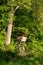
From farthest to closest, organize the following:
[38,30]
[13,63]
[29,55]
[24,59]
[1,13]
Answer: [38,30], [1,13], [29,55], [24,59], [13,63]

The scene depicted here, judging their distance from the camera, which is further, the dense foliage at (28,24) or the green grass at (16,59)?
the dense foliage at (28,24)

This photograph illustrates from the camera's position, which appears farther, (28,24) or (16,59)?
(28,24)

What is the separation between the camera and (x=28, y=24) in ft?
66.4

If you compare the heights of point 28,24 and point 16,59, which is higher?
point 28,24

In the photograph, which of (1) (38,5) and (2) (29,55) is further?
(1) (38,5)

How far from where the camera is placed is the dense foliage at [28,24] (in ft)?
60.7

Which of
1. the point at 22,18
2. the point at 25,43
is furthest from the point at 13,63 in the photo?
the point at 22,18

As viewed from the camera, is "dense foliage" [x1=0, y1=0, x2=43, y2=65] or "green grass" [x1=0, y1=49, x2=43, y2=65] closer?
"green grass" [x1=0, y1=49, x2=43, y2=65]

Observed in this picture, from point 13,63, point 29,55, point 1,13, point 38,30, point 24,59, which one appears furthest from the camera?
point 38,30

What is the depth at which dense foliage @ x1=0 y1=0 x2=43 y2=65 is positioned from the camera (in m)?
18.5

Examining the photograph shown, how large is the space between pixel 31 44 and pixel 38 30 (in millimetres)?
1655

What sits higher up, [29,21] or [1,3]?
[1,3]

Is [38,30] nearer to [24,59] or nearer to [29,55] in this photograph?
[29,55]

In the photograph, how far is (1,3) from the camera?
65.7ft
